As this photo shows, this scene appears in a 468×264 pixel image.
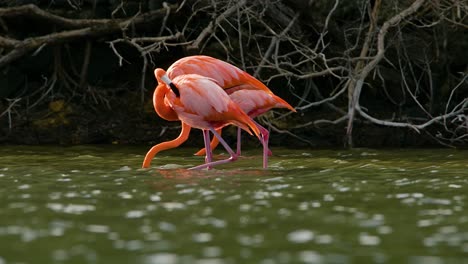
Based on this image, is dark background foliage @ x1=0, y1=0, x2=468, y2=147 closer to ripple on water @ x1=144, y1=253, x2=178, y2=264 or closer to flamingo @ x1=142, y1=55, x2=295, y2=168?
flamingo @ x1=142, y1=55, x2=295, y2=168

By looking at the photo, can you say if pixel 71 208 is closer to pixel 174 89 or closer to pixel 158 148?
pixel 174 89

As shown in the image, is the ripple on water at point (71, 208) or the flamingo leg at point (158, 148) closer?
the ripple on water at point (71, 208)

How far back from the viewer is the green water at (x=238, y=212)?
4.65 meters

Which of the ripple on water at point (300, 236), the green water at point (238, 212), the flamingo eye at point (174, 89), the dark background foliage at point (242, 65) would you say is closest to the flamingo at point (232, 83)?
the green water at point (238, 212)

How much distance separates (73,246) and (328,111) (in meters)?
7.67

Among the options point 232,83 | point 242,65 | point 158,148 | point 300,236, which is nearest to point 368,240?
point 300,236

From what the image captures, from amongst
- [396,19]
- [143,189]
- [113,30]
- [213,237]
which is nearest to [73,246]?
[213,237]

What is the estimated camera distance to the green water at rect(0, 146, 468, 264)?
4.65m

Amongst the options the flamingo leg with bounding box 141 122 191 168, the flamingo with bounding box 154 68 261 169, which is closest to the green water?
the flamingo leg with bounding box 141 122 191 168

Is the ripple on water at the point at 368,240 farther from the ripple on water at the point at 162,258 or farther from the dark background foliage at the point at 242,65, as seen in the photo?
the dark background foliage at the point at 242,65

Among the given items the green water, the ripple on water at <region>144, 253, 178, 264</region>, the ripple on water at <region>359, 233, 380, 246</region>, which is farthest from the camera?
the ripple on water at <region>359, 233, 380, 246</region>

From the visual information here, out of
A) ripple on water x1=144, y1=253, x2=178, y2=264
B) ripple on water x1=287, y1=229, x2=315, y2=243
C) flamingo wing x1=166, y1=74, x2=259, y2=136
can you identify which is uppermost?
flamingo wing x1=166, y1=74, x2=259, y2=136

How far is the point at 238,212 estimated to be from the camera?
589 centimetres

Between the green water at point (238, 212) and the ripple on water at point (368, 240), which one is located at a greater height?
the green water at point (238, 212)
